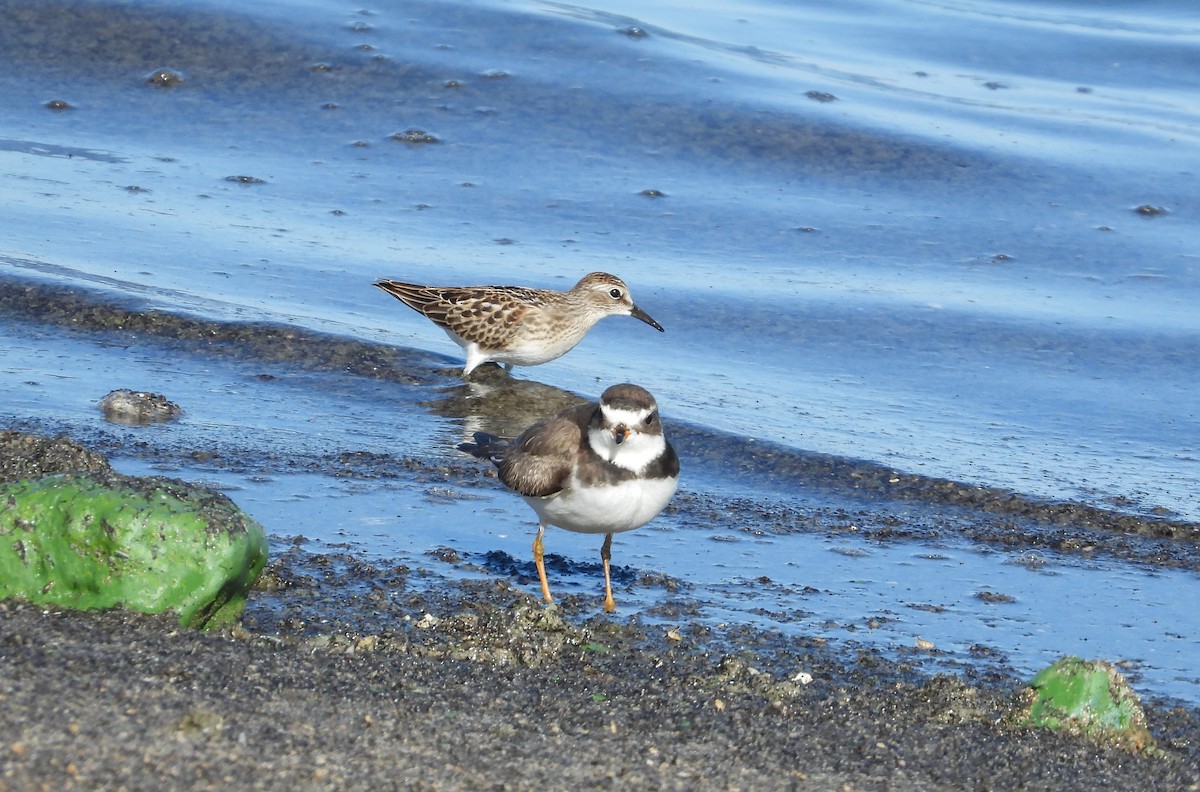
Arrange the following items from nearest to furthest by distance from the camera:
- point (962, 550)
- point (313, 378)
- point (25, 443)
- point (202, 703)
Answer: point (202, 703)
point (25, 443)
point (962, 550)
point (313, 378)

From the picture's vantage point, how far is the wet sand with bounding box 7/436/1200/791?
13.0 feet

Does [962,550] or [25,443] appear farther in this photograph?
[962,550]

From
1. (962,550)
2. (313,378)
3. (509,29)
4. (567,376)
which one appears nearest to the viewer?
(962,550)

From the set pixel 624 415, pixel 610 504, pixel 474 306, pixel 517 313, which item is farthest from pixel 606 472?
pixel 474 306

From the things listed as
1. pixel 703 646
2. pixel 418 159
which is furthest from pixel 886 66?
pixel 703 646

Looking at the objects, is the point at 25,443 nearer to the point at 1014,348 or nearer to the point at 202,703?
the point at 202,703

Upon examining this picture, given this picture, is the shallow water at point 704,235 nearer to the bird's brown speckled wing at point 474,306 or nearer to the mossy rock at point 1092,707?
the bird's brown speckled wing at point 474,306

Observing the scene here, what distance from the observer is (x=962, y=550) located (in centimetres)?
709

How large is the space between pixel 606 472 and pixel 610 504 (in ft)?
0.41

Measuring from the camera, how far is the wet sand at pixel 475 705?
13.0 ft

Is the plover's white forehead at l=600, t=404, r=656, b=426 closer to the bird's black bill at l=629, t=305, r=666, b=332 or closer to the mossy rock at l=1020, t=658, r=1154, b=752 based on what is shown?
the mossy rock at l=1020, t=658, r=1154, b=752

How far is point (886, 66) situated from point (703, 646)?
38.4 feet

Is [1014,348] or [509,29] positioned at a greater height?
[509,29]

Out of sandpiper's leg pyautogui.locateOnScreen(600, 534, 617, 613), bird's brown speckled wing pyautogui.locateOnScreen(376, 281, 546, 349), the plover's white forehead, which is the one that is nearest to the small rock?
bird's brown speckled wing pyautogui.locateOnScreen(376, 281, 546, 349)
